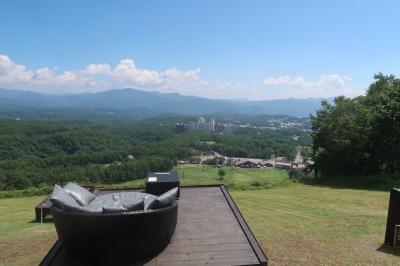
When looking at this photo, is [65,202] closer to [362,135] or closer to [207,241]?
[207,241]

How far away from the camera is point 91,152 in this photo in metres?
72.6

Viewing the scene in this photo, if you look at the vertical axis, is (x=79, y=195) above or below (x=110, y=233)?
above

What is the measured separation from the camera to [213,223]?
508cm

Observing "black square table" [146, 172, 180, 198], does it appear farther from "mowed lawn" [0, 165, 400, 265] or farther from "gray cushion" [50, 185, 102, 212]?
"mowed lawn" [0, 165, 400, 265]

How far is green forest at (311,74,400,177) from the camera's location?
1497 cm

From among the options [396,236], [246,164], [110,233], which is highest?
[110,233]

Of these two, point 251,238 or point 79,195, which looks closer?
point 251,238

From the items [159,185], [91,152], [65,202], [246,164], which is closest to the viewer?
[65,202]

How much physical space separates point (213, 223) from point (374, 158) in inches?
539

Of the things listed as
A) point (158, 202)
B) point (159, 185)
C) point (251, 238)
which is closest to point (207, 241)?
point (251, 238)

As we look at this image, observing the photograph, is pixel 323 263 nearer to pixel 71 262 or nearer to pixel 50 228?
pixel 71 262

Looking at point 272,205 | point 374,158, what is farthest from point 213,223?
point 374,158

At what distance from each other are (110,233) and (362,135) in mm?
14939

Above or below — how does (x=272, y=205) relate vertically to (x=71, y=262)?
below
